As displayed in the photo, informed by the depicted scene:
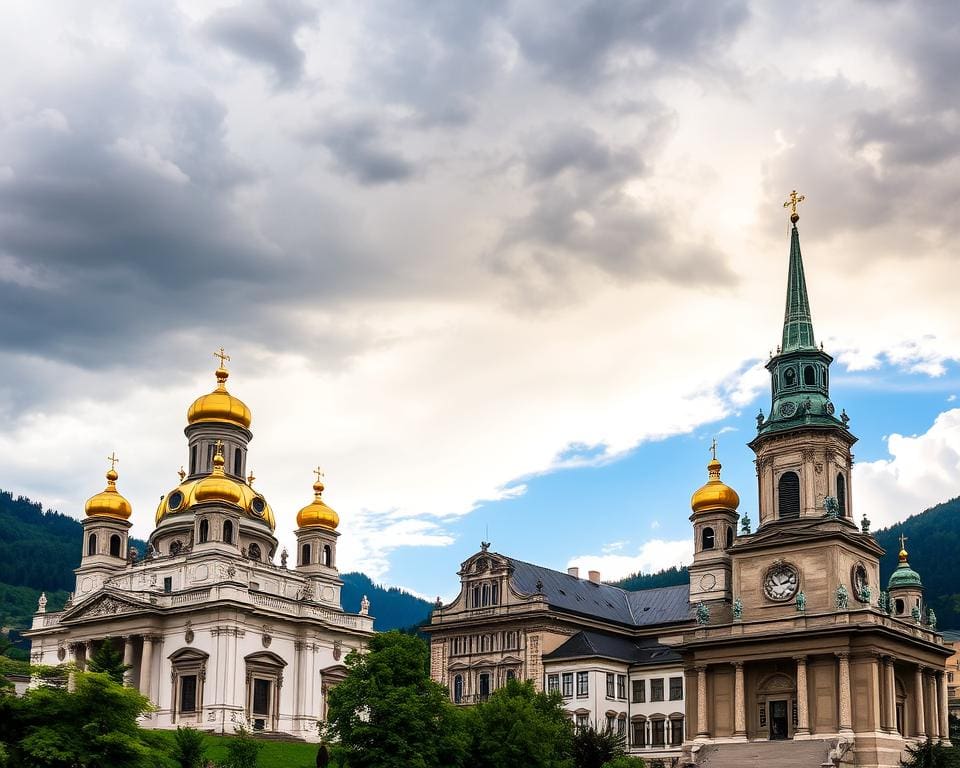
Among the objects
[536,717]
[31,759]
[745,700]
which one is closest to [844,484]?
[745,700]

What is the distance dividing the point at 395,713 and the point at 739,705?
29.0 meters

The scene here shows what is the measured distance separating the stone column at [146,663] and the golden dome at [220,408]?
2044 centimetres

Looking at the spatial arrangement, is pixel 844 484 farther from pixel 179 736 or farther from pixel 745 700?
pixel 179 736

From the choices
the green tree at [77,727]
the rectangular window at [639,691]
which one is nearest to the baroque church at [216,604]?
the rectangular window at [639,691]

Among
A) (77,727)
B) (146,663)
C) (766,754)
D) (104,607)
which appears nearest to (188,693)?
(146,663)

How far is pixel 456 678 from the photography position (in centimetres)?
10275

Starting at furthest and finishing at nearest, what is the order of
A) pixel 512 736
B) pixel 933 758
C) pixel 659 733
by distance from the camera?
pixel 659 733
pixel 933 758
pixel 512 736

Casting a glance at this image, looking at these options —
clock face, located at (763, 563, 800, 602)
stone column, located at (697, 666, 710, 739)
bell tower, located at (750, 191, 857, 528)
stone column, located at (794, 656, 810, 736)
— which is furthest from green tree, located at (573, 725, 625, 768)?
bell tower, located at (750, 191, 857, 528)

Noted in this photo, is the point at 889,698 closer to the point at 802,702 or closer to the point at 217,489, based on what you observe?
the point at 802,702

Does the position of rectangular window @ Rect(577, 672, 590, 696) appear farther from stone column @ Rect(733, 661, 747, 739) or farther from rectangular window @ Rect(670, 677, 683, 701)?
stone column @ Rect(733, 661, 747, 739)

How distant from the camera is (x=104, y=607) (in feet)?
298

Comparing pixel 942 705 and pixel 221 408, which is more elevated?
pixel 221 408

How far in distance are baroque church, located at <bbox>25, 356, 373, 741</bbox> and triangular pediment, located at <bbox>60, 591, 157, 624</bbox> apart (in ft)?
0.33

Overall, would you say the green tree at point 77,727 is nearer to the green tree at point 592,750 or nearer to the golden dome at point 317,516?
the green tree at point 592,750
